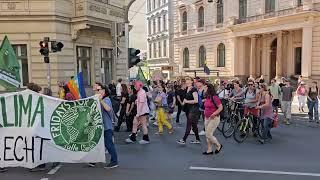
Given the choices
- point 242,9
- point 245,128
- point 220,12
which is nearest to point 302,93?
point 245,128

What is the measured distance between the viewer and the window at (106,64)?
2136cm

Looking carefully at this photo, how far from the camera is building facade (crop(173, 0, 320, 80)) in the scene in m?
30.4

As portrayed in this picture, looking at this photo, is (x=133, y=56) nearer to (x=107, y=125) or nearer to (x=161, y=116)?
(x=161, y=116)

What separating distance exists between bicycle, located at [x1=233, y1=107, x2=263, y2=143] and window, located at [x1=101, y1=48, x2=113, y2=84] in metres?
12.2

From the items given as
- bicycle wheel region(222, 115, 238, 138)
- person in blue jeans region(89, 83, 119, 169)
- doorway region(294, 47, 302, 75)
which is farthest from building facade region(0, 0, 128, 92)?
doorway region(294, 47, 302, 75)

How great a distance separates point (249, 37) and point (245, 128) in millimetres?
30107

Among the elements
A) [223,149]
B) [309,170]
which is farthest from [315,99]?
[309,170]

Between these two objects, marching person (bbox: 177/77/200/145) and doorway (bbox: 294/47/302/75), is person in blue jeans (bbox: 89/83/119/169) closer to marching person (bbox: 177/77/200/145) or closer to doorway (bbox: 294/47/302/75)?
marching person (bbox: 177/77/200/145)

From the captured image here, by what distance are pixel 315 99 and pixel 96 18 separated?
10.6 meters

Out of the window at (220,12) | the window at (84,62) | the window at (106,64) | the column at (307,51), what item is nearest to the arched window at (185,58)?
the window at (220,12)

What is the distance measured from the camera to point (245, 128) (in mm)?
10148

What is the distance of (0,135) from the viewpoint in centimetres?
701

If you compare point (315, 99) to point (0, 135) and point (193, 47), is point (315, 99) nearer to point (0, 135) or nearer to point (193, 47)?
point (0, 135)

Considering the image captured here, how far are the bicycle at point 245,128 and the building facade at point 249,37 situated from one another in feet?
71.5
